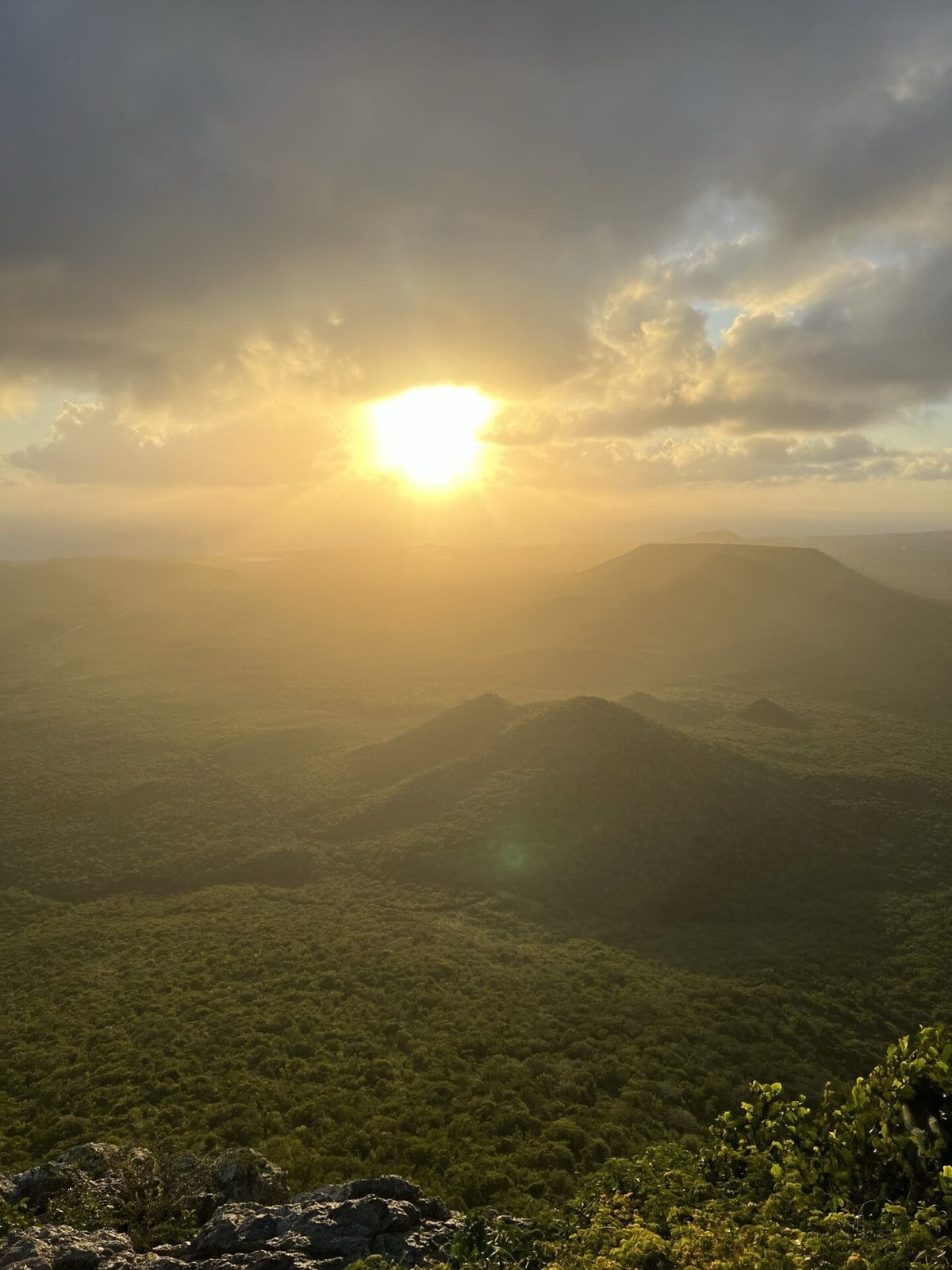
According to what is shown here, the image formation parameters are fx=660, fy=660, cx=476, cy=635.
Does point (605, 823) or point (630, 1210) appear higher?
point (630, 1210)

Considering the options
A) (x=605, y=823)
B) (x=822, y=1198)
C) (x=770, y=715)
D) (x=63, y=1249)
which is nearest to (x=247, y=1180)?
(x=63, y=1249)

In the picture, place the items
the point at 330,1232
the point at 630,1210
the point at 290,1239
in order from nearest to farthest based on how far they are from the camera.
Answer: the point at 630,1210, the point at 290,1239, the point at 330,1232

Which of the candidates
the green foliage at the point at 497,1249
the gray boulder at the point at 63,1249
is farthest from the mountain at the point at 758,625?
the gray boulder at the point at 63,1249

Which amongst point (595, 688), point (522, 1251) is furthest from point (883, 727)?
point (522, 1251)

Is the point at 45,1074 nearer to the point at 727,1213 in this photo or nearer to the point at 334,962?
the point at 334,962

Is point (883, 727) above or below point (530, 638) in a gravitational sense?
below

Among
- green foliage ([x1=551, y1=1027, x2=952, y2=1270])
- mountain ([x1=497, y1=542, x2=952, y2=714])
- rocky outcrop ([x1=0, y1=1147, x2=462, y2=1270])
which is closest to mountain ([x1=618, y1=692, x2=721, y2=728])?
mountain ([x1=497, y1=542, x2=952, y2=714])

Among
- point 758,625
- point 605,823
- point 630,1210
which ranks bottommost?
point 605,823

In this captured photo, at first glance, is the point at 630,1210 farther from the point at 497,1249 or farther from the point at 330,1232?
the point at 330,1232

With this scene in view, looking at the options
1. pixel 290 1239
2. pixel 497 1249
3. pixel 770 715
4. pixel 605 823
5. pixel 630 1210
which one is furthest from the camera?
pixel 770 715
